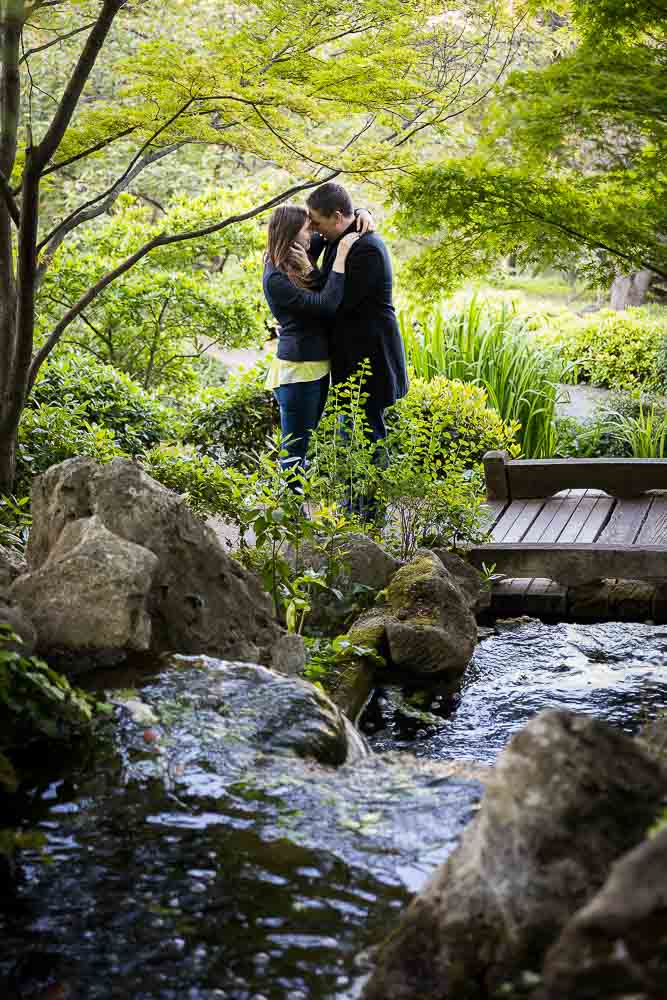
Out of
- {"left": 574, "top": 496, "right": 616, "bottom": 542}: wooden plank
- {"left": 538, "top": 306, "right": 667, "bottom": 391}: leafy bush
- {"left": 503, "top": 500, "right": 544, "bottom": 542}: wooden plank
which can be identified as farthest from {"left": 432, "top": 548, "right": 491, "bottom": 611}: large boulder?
{"left": 538, "top": 306, "right": 667, "bottom": 391}: leafy bush

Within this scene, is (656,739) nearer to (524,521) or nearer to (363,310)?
(363,310)

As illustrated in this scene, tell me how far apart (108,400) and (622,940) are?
23.2ft

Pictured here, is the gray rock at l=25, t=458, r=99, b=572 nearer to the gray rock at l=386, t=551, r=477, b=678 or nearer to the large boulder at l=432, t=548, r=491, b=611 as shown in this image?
the gray rock at l=386, t=551, r=477, b=678

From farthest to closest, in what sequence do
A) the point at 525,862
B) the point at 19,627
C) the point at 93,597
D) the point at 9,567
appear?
the point at 9,567
the point at 93,597
the point at 19,627
the point at 525,862

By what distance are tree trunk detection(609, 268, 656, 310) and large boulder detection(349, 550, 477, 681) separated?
53.6ft

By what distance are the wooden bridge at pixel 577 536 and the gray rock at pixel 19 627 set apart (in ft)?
11.5

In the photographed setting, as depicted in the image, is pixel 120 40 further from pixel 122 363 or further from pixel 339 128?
pixel 122 363


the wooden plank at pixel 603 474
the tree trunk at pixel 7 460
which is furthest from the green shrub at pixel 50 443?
the wooden plank at pixel 603 474

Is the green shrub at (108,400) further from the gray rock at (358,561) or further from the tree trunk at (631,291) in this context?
the tree trunk at (631,291)

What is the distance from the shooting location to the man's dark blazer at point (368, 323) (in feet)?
21.9

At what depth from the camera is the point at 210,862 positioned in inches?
123

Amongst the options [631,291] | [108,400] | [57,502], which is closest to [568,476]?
[108,400]

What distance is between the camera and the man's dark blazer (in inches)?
263

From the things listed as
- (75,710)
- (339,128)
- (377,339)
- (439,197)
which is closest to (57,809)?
(75,710)
